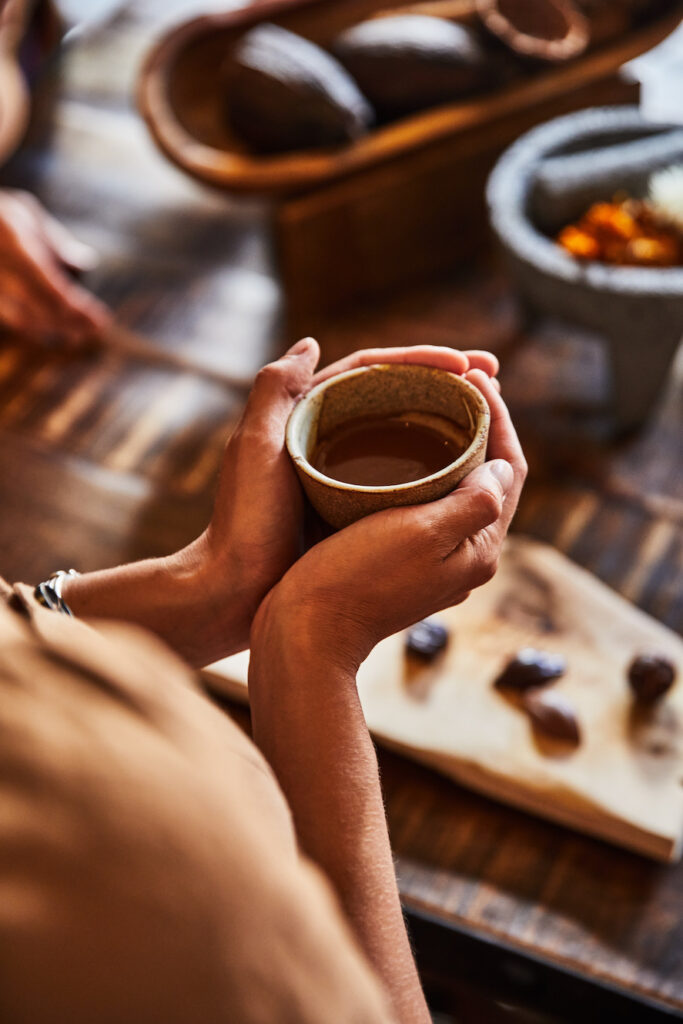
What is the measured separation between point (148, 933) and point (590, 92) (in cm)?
181

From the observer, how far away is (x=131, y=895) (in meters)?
0.33

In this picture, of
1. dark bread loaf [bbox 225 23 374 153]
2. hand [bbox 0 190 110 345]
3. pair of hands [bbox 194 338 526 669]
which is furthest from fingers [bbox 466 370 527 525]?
hand [bbox 0 190 110 345]

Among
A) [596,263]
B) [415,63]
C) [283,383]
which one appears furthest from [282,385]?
[415,63]

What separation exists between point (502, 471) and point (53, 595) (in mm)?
381

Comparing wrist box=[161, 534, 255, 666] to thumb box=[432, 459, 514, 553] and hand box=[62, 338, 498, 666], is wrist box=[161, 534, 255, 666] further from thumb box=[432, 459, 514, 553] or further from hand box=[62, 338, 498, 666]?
thumb box=[432, 459, 514, 553]

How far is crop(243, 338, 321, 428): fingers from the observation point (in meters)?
0.84

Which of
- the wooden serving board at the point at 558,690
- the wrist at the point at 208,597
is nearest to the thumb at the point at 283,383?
the wrist at the point at 208,597

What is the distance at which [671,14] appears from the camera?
5.73 ft

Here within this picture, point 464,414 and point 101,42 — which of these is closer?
point 464,414

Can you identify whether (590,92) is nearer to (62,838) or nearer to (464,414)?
(464,414)

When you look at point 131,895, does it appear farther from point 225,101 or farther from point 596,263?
point 225,101

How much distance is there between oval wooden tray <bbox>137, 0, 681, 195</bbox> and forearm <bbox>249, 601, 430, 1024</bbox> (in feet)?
3.84

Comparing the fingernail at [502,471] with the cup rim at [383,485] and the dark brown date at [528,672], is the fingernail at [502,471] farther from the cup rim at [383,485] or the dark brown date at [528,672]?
the dark brown date at [528,672]

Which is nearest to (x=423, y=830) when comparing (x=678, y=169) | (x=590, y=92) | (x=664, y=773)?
A: (x=664, y=773)
